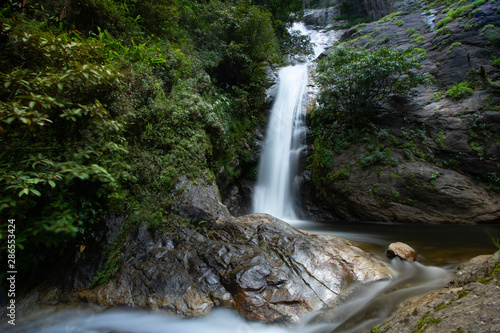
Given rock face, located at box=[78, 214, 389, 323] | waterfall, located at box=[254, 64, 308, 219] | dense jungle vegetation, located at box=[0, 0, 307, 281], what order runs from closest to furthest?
dense jungle vegetation, located at box=[0, 0, 307, 281], rock face, located at box=[78, 214, 389, 323], waterfall, located at box=[254, 64, 308, 219]

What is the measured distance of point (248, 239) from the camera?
423cm

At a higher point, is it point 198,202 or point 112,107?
point 112,107

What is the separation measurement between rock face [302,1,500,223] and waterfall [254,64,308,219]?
2.65ft

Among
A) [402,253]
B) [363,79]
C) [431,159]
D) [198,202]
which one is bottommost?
[402,253]

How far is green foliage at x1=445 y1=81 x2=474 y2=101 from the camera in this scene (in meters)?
8.77

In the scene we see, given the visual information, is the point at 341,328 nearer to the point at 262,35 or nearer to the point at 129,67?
the point at 129,67

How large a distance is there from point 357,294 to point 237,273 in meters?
1.78

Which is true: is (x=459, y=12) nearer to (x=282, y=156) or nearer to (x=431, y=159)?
(x=431, y=159)

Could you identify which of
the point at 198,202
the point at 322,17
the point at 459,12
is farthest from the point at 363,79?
the point at 322,17

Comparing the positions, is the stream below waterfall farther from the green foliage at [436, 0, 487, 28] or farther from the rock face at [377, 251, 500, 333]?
the green foliage at [436, 0, 487, 28]

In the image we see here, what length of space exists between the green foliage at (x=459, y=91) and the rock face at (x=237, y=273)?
8.89 metres

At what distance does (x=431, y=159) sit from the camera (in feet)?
27.0

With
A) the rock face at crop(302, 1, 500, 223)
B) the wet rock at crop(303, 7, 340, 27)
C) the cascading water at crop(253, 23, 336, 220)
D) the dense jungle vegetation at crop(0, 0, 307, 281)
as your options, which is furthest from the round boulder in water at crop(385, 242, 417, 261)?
the wet rock at crop(303, 7, 340, 27)

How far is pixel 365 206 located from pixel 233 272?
6494 mm
